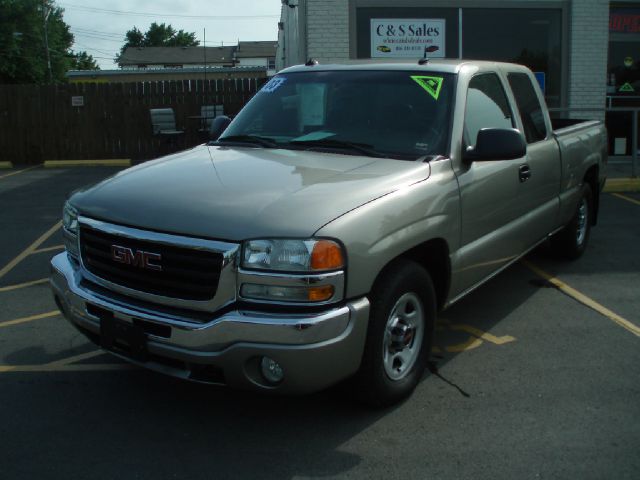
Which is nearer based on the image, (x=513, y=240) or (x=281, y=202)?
(x=281, y=202)

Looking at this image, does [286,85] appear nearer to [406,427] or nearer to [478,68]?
[478,68]

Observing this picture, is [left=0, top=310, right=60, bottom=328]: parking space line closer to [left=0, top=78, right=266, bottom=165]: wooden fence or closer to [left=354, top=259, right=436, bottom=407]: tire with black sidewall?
[left=354, top=259, right=436, bottom=407]: tire with black sidewall

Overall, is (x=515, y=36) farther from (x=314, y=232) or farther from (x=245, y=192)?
(x=314, y=232)

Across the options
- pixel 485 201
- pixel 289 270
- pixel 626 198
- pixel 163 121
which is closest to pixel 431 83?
pixel 485 201

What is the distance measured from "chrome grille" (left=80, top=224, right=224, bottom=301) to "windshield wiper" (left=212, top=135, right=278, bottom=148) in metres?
1.35

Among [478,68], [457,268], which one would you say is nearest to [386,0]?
[478,68]

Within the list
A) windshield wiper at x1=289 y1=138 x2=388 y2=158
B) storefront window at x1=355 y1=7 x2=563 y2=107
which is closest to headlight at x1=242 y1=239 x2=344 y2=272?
windshield wiper at x1=289 y1=138 x2=388 y2=158

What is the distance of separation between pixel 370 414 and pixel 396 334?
1.49 ft

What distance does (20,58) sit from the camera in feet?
189

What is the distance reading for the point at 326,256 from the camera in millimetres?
3117

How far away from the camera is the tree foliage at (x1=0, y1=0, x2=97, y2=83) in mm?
55625

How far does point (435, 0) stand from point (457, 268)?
961cm

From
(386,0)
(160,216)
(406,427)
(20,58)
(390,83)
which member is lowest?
(406,427)

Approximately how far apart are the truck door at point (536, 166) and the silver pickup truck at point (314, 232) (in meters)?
0.06
